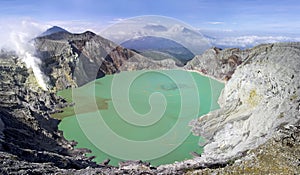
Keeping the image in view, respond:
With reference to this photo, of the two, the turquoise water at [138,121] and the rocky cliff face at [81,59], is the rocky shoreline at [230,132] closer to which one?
the turquoise water at [138,121]

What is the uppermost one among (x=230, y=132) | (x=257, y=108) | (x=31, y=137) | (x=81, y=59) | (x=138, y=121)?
(x=81, y=59)

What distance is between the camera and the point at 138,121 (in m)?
32.8

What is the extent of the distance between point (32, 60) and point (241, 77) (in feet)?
127

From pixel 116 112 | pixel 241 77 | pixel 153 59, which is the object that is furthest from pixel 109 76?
pixel 241 77

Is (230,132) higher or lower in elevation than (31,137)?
lower

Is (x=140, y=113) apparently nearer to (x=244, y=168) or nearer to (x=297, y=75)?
(x=297, y=75)

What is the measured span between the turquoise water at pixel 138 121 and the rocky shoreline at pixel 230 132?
161 centimetres

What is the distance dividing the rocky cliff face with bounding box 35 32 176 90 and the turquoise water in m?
6.80

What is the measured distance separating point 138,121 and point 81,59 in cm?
4106

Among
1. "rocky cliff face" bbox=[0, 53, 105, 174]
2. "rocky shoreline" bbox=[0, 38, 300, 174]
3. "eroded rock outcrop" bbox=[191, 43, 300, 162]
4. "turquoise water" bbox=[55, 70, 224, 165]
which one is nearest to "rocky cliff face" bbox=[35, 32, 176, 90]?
"turquoise water" bbox=[55, 70, 224, 165]

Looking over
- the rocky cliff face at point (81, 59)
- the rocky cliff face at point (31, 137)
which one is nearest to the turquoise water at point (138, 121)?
the rocky cliff face at point (31, 137)

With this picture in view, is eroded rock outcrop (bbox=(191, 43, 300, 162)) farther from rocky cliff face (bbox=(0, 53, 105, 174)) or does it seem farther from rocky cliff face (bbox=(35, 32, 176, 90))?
rocky cliff face (bbox=(35, 32, 176, 90))

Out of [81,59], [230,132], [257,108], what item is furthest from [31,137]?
[81,59]

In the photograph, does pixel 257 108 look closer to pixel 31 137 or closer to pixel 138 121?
pixel 138 121
